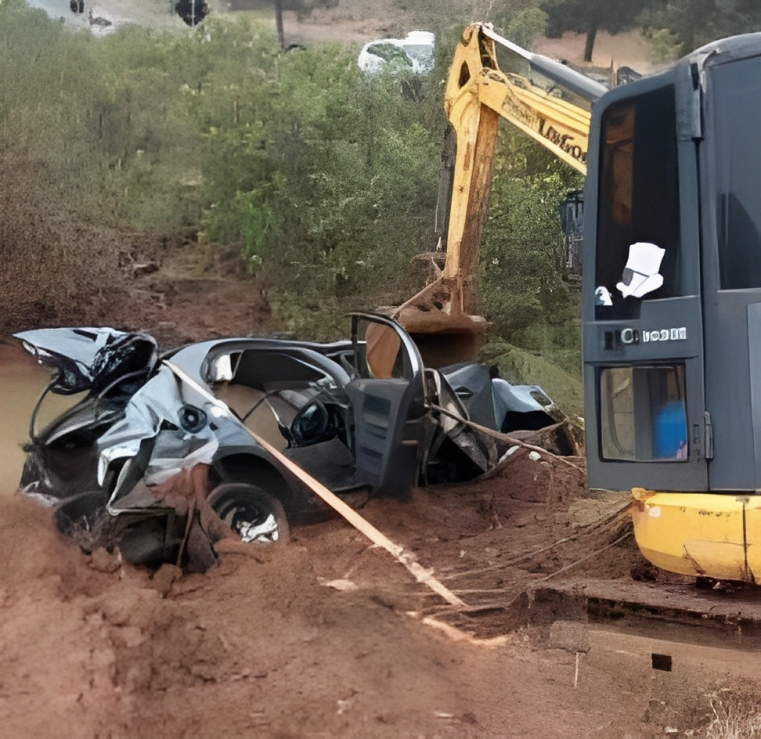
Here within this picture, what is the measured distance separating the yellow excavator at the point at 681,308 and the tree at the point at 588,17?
478 centimetres

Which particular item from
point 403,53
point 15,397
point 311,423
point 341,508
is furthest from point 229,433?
point 403,53

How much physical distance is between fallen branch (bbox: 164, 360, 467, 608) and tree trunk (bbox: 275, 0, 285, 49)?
3865mm

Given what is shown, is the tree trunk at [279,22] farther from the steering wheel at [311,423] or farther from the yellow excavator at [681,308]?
the yellow excavator at [681,308]

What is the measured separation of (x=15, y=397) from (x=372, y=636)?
13.4 feet

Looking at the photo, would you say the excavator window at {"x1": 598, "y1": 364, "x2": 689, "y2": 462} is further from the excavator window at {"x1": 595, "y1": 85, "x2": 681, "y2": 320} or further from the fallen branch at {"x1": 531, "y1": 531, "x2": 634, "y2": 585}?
the fallen branch at {"x1": 531, "y1": 531, "x2": 634, "y2": 585}

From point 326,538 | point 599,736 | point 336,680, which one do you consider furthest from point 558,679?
point 326,538

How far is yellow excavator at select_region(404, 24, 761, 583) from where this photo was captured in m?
3.10

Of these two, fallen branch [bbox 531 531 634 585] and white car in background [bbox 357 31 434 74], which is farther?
white car in background [bbox 357 31 434 74]

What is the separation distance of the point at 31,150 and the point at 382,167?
2985 mm

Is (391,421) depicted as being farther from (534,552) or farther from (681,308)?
(681,308)

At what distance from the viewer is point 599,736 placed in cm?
342

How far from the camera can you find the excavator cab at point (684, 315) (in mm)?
3102

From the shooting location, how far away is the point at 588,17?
7.93m

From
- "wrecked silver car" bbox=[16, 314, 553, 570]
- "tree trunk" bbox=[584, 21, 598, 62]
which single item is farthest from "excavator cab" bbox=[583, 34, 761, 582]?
"tree trunk" bbox=[584, 21, 598, 62]
